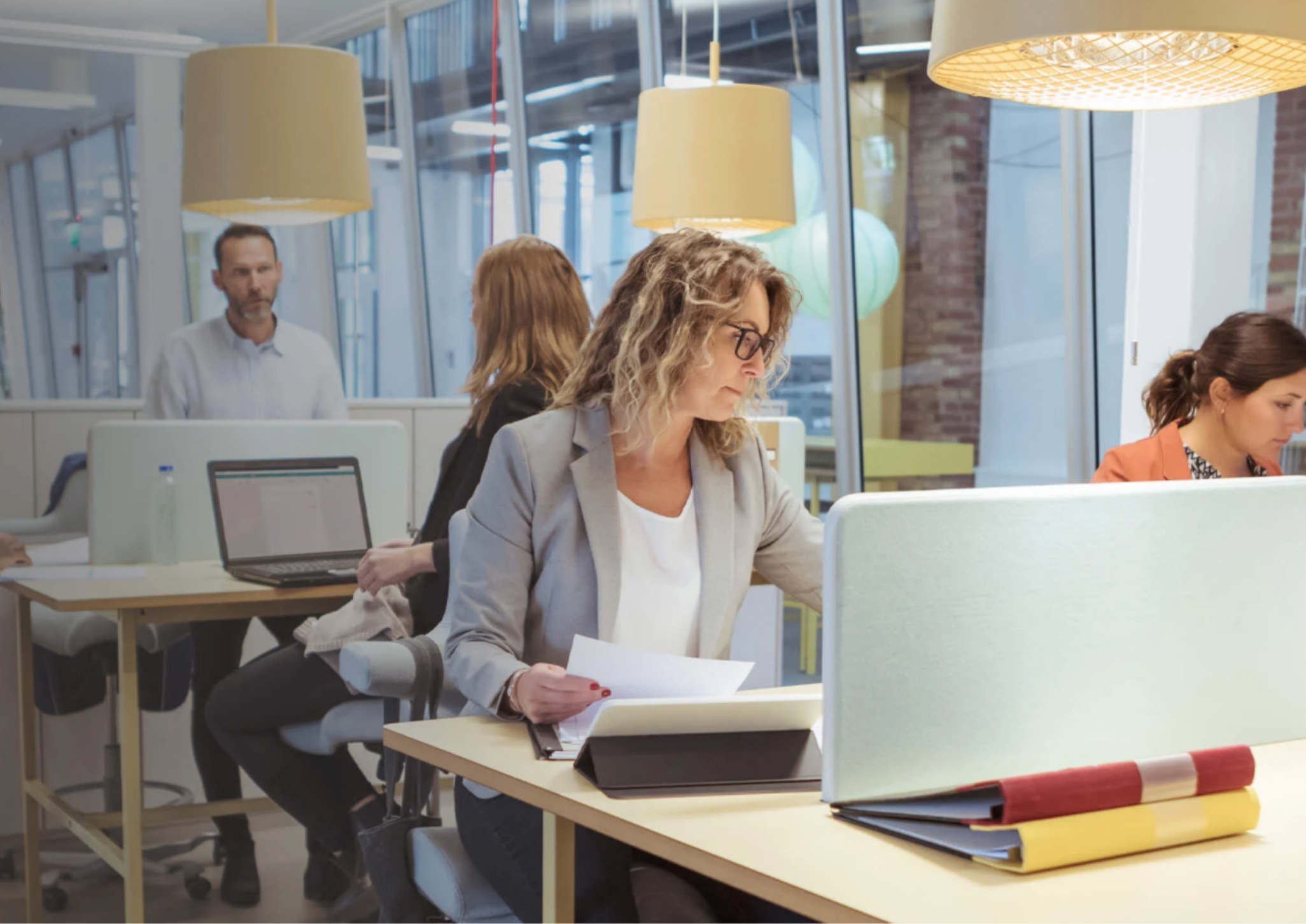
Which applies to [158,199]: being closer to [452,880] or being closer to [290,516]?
[290,516]

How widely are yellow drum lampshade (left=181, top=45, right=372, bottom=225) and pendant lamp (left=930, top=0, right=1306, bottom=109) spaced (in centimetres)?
207

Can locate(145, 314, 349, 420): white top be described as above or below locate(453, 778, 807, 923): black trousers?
above

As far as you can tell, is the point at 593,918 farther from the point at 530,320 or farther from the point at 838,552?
the point at 530,320

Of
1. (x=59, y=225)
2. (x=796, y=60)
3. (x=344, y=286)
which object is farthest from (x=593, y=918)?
(x=344, y=286)

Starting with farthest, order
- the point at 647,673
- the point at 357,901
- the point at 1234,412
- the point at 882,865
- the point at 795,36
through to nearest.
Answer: the point at 795,36 < the point at 357,901 < the point at 1234,412 < the point at 647,673 < the point at 882,865

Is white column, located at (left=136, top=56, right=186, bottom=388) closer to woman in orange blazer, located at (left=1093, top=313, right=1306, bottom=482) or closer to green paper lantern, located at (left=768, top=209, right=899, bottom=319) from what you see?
green paper lantern, located at (left=768, top=209, right=899, bottom=319)

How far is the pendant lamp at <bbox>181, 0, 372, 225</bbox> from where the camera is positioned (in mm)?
3359

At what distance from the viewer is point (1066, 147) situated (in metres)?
5.08

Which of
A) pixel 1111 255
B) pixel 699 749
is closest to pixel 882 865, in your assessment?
pixel 699 749

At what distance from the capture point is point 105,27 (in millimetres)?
7621

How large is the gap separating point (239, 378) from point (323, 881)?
1713 mm

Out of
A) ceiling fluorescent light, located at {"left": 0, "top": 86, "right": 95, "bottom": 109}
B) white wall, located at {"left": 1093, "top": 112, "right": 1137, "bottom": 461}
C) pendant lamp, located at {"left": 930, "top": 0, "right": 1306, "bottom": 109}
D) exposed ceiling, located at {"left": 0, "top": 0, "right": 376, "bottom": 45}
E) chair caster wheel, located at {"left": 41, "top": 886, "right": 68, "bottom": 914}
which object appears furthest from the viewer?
exposed ceiling, located at {"left": 0, "top": 0, "right": 376, "bottom": 45}

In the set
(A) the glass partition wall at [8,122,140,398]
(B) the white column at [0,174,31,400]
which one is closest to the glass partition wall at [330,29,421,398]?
(A) the glass partition wall at [8,122,140,398]

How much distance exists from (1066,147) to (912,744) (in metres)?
4.19
